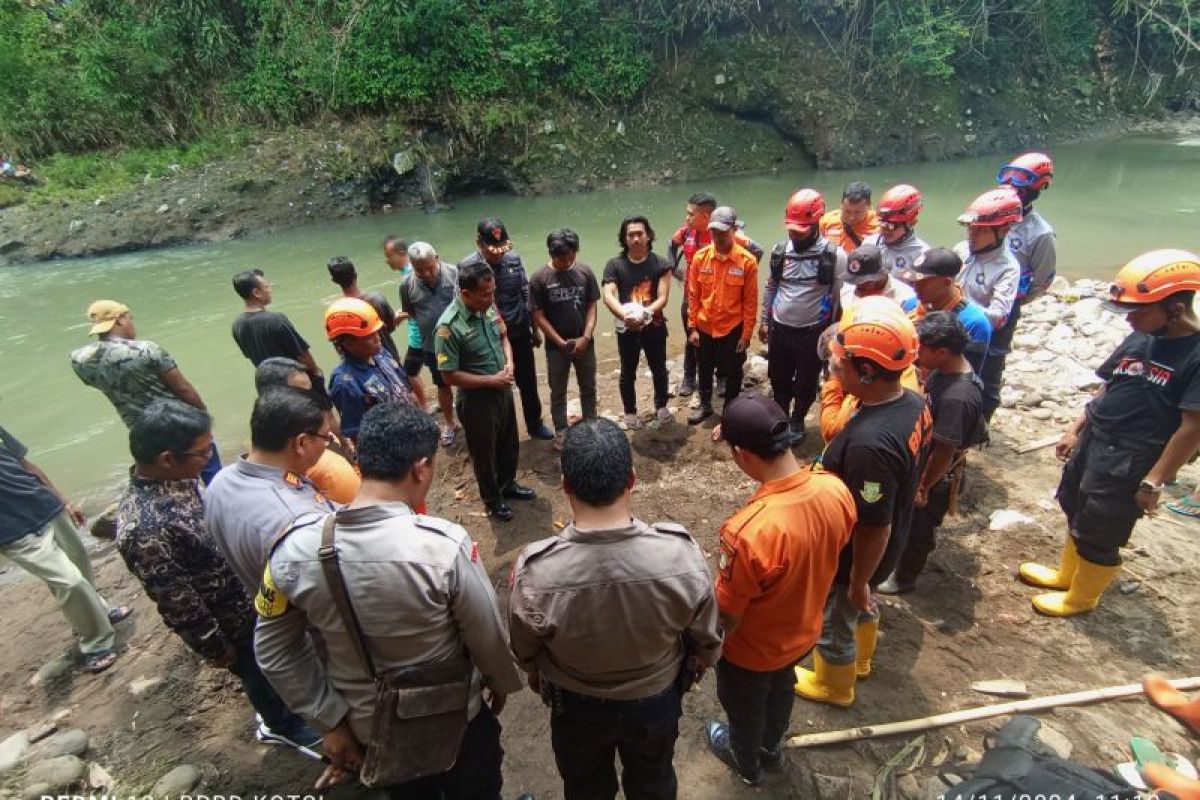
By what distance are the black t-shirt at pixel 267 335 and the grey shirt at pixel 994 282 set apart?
4795mm

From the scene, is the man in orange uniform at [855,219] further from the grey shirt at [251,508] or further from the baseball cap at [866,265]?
the grey shirt at [251,508]

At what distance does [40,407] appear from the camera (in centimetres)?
722

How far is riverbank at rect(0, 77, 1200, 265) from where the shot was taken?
13.0 metres

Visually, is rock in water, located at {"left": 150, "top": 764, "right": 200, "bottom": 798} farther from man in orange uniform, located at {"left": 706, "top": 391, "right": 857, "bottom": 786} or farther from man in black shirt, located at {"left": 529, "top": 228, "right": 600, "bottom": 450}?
man in black shirt, located at {"left": 529, "top": 228, "right": 600, "bottom": 450}

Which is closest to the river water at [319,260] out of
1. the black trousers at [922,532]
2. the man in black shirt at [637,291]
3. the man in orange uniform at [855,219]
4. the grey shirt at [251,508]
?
the man in black shirt at [637,291]

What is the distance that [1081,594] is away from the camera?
3154 millimetres

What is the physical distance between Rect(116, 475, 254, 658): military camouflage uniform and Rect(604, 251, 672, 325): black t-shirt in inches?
139

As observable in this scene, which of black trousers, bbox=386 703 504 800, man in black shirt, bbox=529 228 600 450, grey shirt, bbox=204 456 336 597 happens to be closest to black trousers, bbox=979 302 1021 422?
man in black shirt, bbox=529 228 600 450

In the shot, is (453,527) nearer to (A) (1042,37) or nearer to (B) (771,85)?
(B) (771,85)

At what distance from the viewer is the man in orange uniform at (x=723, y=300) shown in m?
4.73

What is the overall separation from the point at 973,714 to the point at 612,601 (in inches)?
80.3

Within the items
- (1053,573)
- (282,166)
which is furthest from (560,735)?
(282,166)

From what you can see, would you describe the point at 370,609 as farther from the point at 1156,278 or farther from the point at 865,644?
the point at 1156,278

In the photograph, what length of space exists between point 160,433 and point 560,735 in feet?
6.06
